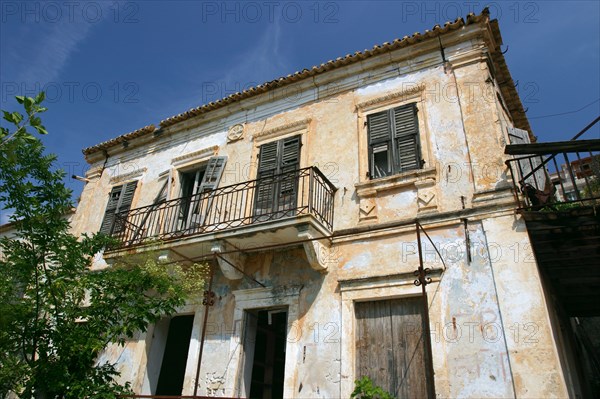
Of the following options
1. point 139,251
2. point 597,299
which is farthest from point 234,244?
point 597,299

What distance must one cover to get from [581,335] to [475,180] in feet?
25.4

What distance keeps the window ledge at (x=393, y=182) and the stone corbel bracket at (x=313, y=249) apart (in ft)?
3.98

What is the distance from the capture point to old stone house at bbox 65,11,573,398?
19.6 ft

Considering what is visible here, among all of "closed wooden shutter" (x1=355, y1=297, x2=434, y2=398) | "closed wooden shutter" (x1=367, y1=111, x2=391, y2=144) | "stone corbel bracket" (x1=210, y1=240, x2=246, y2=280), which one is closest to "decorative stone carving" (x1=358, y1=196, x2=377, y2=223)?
"closed wooden shutter" (x1=367, y1=111, x2=391, y2=144)

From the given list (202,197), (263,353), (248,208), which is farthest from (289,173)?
(263,353)

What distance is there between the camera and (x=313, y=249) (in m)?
7.17

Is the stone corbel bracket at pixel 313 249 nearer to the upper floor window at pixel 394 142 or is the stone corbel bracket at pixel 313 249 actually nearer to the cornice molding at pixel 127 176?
the upper floor window at pixel 394 142

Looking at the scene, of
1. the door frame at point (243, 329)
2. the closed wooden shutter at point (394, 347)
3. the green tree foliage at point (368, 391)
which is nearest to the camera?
the green tree foliage at point (368, 391)

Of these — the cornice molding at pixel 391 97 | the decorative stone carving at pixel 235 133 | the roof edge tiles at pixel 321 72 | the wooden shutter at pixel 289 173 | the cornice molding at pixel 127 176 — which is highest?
the roof edge tiles at pixel 321 72

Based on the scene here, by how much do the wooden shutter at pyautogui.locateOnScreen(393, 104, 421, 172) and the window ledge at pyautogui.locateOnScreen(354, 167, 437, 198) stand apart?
0.23m

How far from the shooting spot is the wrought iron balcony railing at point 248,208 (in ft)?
25.2

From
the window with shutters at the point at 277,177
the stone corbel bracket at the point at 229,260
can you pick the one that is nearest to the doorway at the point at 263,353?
the stone corbel bracket at the point at 229,260

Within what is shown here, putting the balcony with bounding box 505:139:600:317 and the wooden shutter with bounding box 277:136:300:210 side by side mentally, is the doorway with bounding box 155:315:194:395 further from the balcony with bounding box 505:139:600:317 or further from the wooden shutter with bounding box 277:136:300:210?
the balcony with bounding box 505:139:600:317

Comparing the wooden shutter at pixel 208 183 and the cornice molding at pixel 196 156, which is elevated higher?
the cornice molding at pixel 196 156
